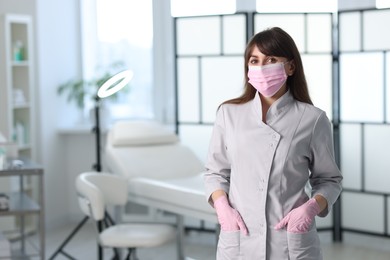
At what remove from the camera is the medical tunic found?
1938mm

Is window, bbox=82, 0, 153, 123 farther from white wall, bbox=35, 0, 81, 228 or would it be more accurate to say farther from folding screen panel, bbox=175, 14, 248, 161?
folding screen panel, bbox=175, 14, 248, 161

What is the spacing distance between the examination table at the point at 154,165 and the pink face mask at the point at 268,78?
78.5 inches

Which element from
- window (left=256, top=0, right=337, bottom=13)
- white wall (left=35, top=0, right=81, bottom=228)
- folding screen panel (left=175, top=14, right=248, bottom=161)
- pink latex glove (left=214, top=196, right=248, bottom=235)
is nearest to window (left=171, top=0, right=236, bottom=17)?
window (left=256, top=0, right=337, bottom=13)

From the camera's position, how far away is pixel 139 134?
4656 millimetres

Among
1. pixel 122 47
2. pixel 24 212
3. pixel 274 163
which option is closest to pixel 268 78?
pixel 274 163

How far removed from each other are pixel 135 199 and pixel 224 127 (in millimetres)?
2368

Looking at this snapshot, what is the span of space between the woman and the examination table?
6.46 feet

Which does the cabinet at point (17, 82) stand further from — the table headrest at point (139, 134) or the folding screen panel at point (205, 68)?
the folding screen panel at point (205, 68)

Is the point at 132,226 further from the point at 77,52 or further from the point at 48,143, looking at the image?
the point at 77,52

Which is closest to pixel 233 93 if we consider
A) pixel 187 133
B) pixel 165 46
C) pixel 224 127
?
pixel 187 133

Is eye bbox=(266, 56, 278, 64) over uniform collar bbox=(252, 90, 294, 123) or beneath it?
over

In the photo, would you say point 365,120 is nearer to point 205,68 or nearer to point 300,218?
point 205,68

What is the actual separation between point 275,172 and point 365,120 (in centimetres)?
313

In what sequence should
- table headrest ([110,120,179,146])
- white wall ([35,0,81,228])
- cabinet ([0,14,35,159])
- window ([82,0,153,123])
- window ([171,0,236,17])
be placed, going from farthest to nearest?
window ([82,0,153,123]), window ([171,0,236,17]), white wall ([35,0,81,228]), cabinet ([0,14,35,159]), table headrest ([110,120,179,146])
